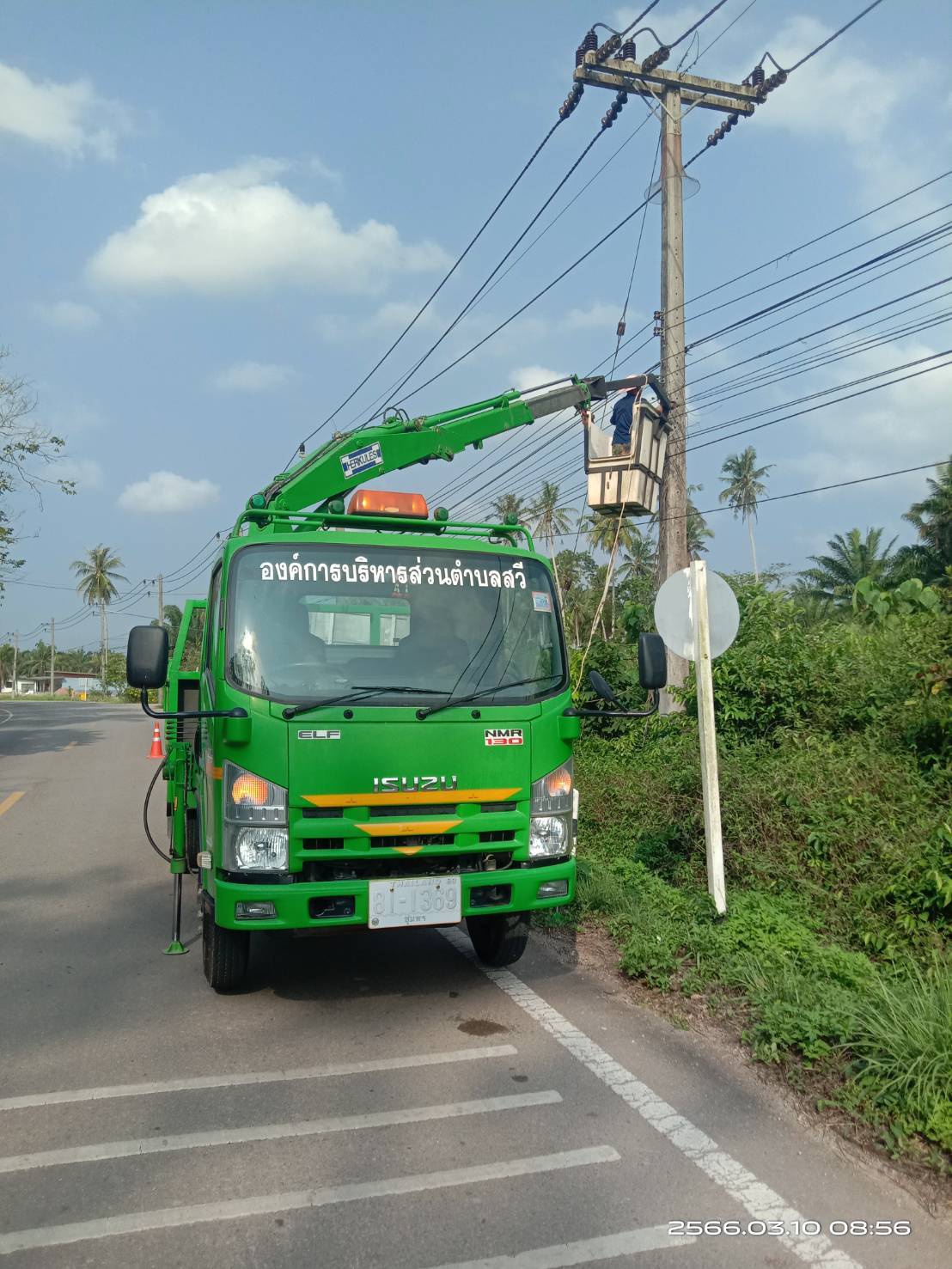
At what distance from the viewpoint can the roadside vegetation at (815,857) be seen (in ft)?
13.6

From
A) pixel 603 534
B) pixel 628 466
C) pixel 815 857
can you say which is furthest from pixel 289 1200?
pixel 603 534

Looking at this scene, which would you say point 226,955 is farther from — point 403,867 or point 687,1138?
point 687,1138

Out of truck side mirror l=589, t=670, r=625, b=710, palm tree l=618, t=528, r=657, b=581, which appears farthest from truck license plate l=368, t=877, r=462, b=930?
palm tree l=618, t=528, r=657, b=581

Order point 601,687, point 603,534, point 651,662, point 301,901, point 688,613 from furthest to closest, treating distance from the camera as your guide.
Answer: point 603,534, point 688,613, point 601,687, point 651,662, point 301,901

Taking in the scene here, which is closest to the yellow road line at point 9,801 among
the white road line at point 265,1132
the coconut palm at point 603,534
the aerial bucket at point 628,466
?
the aerial bucket at point 628,466

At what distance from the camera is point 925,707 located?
696cm

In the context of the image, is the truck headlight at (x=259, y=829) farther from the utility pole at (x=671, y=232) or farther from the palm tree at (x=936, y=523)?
the palm tree at (x=936, y=523)

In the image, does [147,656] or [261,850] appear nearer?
[261,850]

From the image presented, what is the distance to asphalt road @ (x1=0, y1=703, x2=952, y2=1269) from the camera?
3023 mm

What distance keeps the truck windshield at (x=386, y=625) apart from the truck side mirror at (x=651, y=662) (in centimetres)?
44

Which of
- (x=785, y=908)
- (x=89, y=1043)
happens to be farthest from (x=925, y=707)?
(x=89, y=1043)

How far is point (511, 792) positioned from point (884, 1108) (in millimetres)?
2082

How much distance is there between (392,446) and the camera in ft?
30.5

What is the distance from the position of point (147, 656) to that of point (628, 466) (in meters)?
7.41
